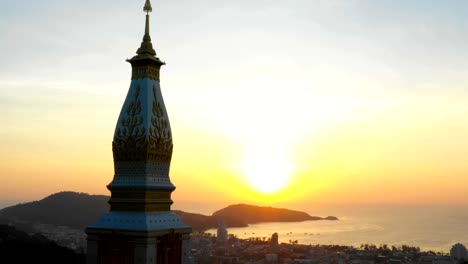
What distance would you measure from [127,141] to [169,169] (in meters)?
1.17

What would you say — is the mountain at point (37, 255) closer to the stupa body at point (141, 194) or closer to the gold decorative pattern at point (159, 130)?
the stupa body at point (141, 194)

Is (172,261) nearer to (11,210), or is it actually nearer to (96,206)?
(96,206)

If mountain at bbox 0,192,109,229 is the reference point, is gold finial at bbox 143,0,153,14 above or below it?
below

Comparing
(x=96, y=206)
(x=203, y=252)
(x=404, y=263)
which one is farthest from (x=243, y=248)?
(x=96, y=206)

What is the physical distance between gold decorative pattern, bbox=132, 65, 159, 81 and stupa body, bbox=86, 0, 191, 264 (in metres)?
0.05

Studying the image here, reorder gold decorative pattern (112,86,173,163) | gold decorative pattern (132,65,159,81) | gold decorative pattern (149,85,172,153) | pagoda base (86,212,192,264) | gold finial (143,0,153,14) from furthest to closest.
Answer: gold finial (143,0,153,14) → gold decorative pattern (132,65,159,81) → gold decorative pattern (149,85,172,153) → gold decorative pattern (112,86,173,163) → pagoda base (86,212,192,264)

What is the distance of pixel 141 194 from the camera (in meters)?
11.3

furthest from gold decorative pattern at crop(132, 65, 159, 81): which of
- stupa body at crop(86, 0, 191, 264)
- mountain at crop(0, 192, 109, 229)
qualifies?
mountain at crop(0, 192, 109, 229)

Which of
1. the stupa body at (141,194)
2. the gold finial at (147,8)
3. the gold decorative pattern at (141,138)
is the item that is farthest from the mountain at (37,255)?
the gold finial at (147,8)

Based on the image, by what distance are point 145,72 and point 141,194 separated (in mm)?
2782

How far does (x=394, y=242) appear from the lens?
161125mm

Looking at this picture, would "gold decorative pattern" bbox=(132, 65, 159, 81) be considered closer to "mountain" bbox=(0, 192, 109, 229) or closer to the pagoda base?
the pagoda base

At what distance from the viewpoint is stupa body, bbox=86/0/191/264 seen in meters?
11.1

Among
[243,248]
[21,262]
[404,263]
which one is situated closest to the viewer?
[21,262]
